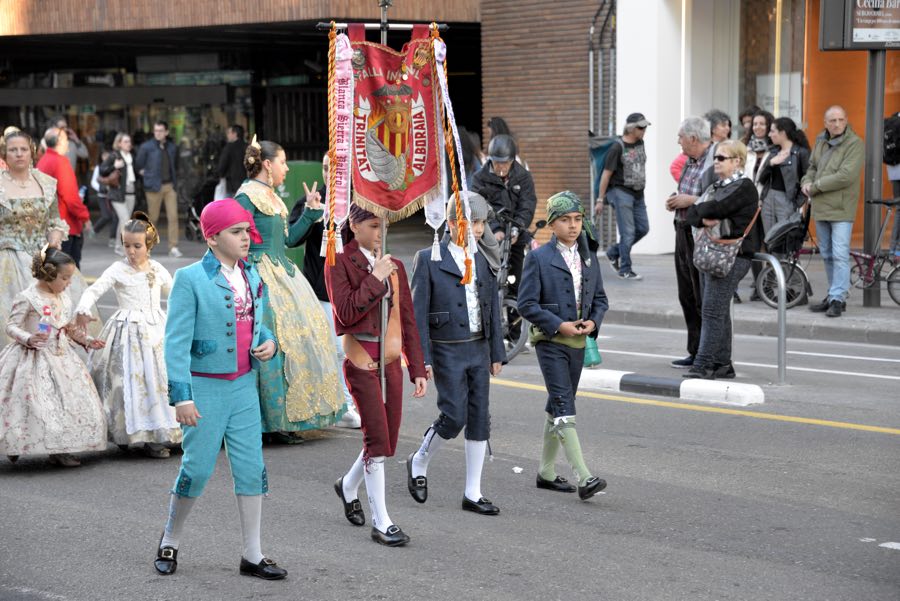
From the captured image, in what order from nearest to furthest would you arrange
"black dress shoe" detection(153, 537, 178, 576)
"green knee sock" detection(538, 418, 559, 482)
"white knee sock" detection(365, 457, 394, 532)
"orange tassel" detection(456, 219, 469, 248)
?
1. "black dress shoe" detection(153, 537, 178, 576)
2. "white knee sock" detection(365, 457, 394, 532)
3. "orange tassel" detection(456, 219, 469, 248)
4. "green knee sock" detection(538, 418, 559, 482)

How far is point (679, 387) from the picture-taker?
970cm

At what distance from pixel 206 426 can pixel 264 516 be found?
1289 mm

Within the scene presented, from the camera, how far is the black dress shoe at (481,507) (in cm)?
676

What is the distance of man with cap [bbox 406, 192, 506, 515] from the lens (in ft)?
22.0

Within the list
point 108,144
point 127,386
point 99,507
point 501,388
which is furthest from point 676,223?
point 108,144

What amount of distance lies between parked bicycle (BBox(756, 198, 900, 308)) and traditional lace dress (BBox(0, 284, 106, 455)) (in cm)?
781

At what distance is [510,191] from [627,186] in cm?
463

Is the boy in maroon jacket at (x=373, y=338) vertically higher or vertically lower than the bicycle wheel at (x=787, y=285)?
higher

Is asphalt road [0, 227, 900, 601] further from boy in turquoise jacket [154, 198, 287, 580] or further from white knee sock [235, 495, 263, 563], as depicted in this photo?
boy in turquoise jacket [154, 198, 287, 580]

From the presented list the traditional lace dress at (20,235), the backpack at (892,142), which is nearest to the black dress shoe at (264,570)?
the traditional lace dress at (20,235)

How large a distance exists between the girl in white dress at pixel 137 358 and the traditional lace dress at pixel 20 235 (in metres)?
1.69

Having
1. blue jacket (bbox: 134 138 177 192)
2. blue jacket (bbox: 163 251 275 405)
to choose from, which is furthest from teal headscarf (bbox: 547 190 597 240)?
blue jacket (bbox: 134 138 177 192)

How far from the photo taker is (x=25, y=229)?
997 cm

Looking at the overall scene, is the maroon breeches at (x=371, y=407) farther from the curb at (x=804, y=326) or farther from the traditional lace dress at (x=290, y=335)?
the curb at (x=804, y=326)
